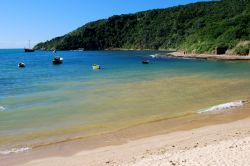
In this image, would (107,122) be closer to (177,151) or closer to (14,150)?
(14,150)

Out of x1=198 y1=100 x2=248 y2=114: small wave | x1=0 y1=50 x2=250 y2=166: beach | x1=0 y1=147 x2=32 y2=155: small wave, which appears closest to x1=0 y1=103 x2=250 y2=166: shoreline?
x1=0 y1=50 x2=250 y2=166: beach

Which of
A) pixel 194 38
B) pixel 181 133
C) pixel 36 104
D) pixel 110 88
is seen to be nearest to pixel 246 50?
pixel 194 38

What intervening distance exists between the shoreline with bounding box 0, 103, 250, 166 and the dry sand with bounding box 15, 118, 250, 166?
1.7 inches

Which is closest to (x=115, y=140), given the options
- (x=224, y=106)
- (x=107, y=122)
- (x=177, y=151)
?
(x=177, y=151)

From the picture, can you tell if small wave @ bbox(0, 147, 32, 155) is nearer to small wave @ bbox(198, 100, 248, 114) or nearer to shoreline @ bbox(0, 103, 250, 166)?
shoreline @ bbox(0, 103, 250, 166)

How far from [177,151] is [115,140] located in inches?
140

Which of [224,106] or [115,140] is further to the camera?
[224,106]

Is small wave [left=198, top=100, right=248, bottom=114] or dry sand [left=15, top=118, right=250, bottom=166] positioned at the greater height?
dry sand [left=15, top=118, right=250, bottom=166]

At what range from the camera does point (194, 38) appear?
425ft

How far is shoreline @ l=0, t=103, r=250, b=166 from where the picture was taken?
14258mm

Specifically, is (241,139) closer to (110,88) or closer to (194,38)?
(110,88)

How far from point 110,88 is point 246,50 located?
6339 cm

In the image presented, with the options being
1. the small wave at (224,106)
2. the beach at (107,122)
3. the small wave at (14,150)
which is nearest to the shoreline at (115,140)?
the beach at (107,122)

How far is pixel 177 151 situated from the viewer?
13.9m
